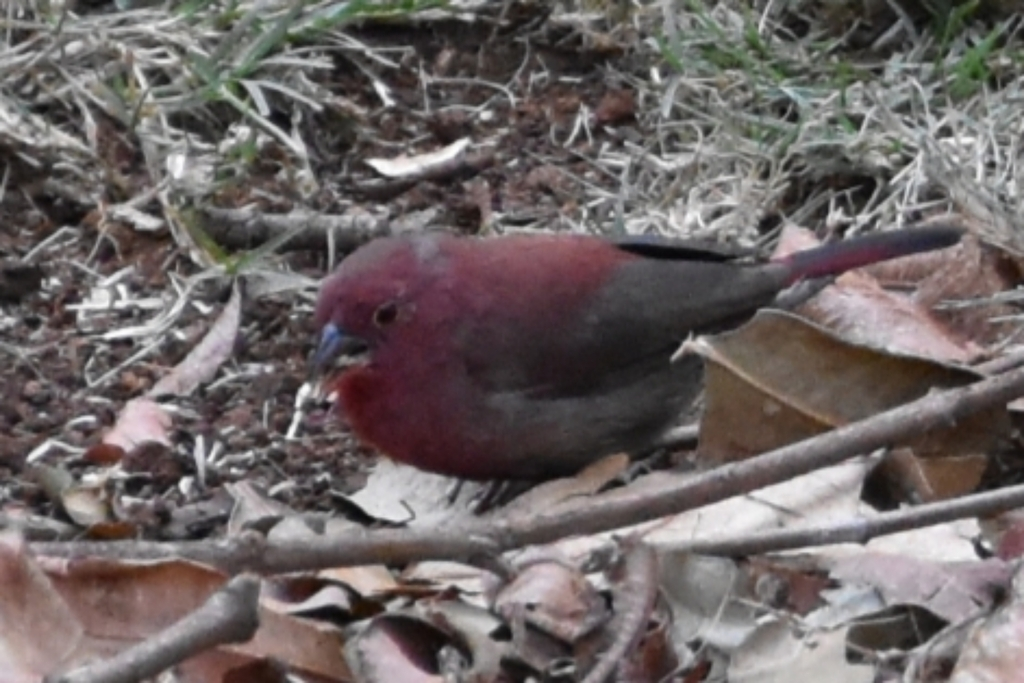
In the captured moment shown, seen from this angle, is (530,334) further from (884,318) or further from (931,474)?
(931,474)

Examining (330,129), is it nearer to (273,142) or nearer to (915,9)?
(273,142)

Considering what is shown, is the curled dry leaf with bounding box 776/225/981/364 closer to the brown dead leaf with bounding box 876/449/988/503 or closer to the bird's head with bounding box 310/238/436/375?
the brown dead leaf with bounding box 876/449/988/503

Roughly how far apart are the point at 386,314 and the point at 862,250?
1014 millimetres

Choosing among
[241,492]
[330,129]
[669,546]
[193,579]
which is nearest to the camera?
[193,579]

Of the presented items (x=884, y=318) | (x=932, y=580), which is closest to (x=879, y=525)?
(x=932, y=580)

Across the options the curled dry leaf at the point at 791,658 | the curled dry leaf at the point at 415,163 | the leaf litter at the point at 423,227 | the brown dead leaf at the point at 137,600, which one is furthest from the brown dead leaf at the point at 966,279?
the brown dead leaf at the point at 137,600

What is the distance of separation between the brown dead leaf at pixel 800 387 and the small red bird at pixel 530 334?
0.37 metres

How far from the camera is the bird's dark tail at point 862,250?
4.52 m

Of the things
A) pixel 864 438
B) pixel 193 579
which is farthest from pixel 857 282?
pixel 193 579

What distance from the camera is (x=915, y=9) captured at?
18.8 feet

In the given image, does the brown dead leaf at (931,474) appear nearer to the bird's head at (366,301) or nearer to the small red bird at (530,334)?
the small red bird at (530,334)

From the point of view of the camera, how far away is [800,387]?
397 centimetres

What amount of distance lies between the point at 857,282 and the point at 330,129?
4.57 ft

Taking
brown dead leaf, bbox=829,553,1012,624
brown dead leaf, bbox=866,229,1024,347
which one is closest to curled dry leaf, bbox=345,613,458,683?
brown dead leaf, bbox=829,553,1012,624
